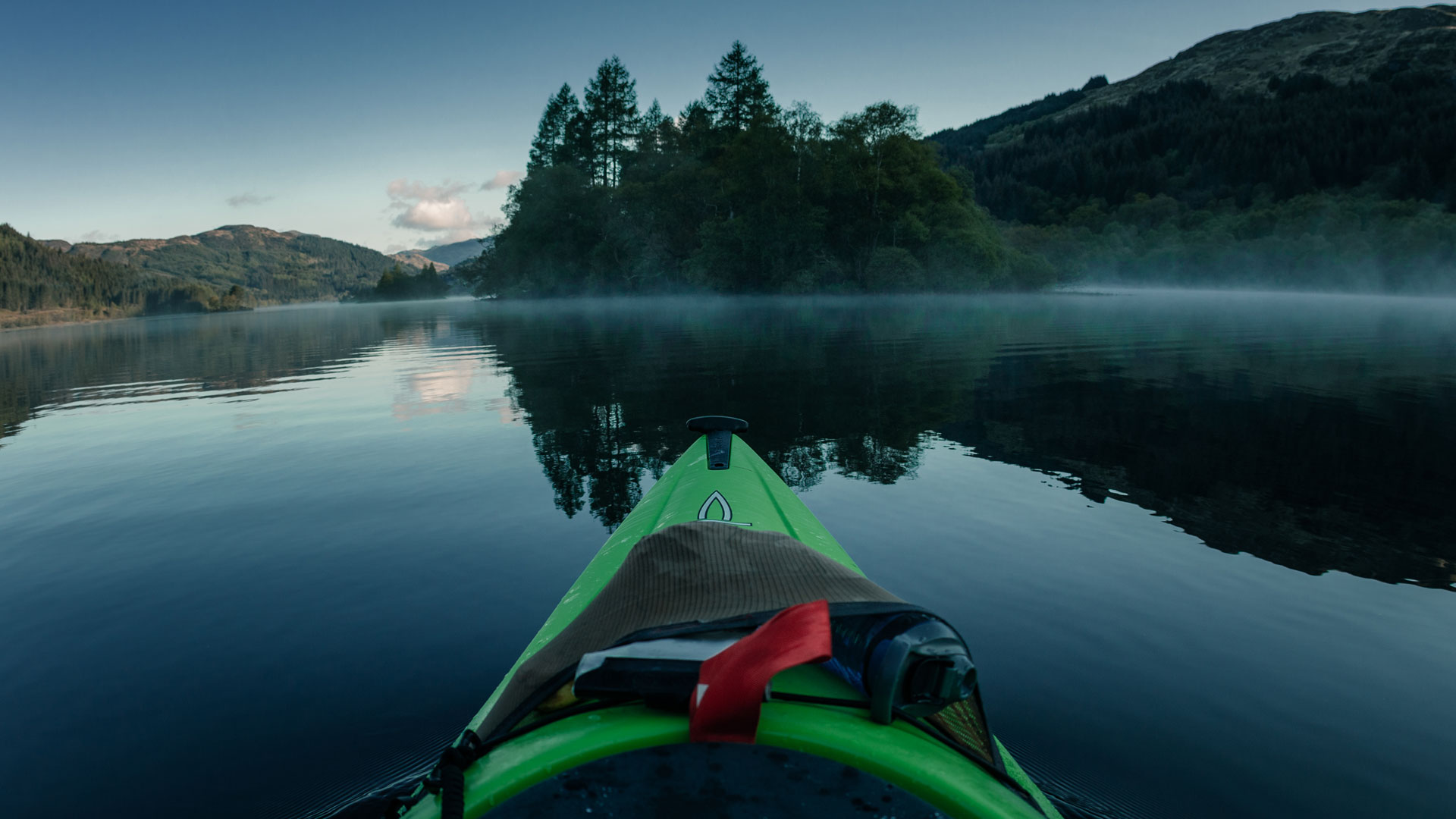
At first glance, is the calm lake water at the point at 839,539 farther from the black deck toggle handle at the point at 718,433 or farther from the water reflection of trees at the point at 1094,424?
the black deck toggle handle at the point at 718,433

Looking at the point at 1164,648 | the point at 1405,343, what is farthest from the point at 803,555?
the point at 1405,343

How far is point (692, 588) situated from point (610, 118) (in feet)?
230

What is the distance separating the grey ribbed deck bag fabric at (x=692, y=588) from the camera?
1.84 meters

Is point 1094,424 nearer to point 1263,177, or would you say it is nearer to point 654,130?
point 654,130

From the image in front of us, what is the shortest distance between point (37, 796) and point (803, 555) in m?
3.24

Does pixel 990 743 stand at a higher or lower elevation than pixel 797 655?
lower

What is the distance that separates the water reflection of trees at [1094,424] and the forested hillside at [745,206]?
3433 cm

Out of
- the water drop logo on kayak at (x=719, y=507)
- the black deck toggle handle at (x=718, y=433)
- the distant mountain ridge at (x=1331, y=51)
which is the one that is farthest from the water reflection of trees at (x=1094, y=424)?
the distant mountain ridge at (x=1331, y=51)

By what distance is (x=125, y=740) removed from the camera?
3.10 metres

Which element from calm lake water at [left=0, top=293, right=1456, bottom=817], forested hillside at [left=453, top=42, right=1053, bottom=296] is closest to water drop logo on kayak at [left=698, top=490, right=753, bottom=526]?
calm lake water at [left=0, top=293, right=1456, bottom=817]

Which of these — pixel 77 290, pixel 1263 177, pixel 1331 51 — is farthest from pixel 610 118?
pixel 1331 51

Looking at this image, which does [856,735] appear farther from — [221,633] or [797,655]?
[221,633]

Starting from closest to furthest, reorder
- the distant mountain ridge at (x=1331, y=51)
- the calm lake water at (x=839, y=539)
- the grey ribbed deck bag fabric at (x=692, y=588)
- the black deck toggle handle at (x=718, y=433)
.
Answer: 1. the grey ribbed deck bag fabric at (x=692, y=588)
2. the calm lake water at (x=839, y=539)
3. the black deck toggle handle at (x=718, y=433)
4. the distant mountain ridge at (x=1331, y=51)

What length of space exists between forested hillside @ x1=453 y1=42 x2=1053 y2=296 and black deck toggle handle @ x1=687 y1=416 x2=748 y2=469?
48415mm
